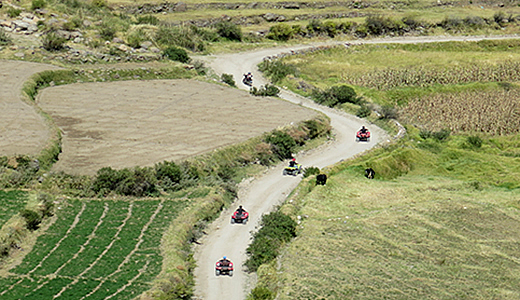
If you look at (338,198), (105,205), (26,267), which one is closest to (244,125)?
(338,198)

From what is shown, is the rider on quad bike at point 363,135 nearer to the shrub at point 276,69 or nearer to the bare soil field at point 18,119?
the shrub at point 276,69

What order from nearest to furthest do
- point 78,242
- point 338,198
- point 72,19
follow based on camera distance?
point 78,242 < point 338,198 < point 72,19

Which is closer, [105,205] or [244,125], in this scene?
[105,205]

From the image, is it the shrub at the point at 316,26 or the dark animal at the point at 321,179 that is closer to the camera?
the dark animal at the point at 321,179

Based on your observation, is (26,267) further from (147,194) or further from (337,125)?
(337,125)

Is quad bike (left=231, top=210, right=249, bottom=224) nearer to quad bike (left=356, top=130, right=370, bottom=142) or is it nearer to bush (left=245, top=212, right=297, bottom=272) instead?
bush (left=245, top=212, right=297, bottom=272)

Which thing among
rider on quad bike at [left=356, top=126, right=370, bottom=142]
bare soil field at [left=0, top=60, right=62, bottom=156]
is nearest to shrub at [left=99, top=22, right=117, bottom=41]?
bare soil field at [left=0, top=60, right=62, bottom=156]

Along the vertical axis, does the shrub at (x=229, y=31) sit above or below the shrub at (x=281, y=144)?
below

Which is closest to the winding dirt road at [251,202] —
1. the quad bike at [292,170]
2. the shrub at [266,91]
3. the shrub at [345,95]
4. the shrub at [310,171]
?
the quad bike at [292,170]
